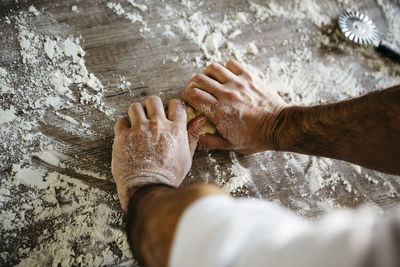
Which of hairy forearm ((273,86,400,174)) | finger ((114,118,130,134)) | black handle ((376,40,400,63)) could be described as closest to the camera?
hairy forearm ((273,86,400,174))

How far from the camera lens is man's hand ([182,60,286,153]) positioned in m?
0.96

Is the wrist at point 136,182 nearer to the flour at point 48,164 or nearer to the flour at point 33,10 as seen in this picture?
the flour at point 48,164

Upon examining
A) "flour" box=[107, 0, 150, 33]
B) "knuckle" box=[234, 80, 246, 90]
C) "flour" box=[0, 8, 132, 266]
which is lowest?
"flour" box=[0, 8, 132, 266]

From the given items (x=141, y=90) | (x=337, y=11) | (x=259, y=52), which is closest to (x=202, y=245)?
(x=141, y=90)

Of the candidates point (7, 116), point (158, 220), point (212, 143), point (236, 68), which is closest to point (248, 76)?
point (236, 68)

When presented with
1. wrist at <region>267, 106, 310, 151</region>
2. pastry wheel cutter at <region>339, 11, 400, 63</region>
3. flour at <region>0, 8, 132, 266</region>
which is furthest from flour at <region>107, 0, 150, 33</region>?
pastry wheel cutter at <region>339, 11, 400, 63</region>

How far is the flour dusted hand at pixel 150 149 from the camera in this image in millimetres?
813

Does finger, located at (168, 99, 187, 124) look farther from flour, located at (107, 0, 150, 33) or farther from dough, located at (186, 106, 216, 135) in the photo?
flour, located at (107, 0, 150, 33)

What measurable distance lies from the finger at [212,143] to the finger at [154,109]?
0.17 m

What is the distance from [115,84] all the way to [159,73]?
0.18 metres

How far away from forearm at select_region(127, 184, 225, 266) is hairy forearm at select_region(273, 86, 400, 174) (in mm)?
494

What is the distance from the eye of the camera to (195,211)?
0.47 m

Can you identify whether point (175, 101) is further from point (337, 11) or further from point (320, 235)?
point (337, 11)

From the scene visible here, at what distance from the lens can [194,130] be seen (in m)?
0.96
